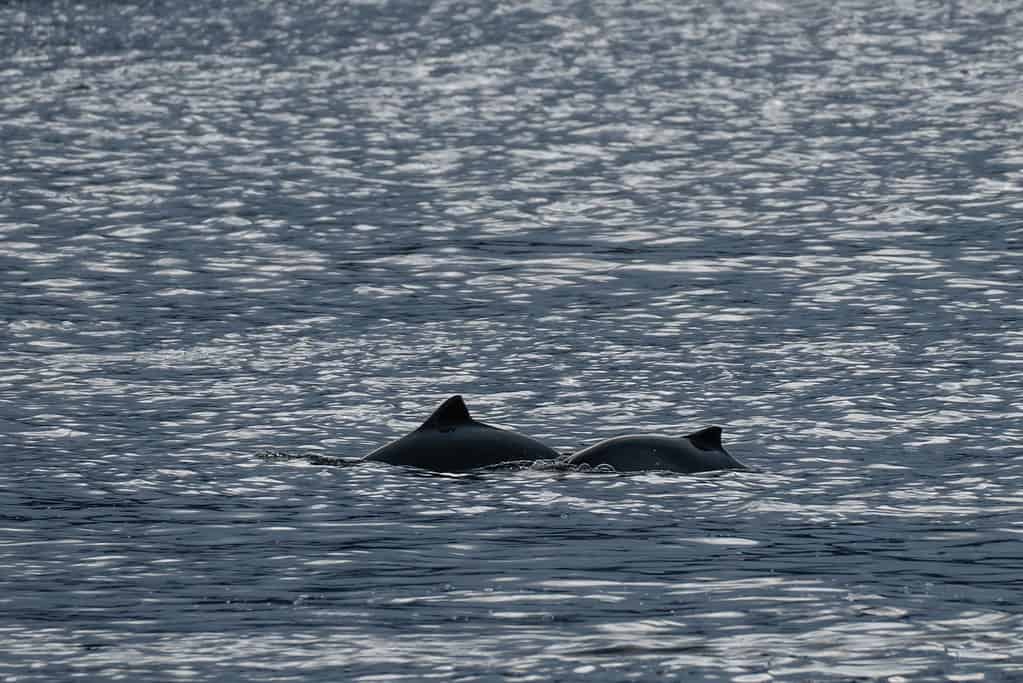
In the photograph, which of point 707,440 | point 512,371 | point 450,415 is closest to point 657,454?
point 707,440

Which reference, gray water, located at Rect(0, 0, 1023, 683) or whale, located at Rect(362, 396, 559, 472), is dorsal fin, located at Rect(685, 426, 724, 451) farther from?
whale, located at Rect(362, 396, 559, 472)

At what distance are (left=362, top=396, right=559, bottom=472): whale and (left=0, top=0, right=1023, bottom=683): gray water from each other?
398 millimetres

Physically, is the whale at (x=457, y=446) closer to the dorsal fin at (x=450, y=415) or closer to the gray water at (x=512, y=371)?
the dorsal fin at (x=450, y=415)

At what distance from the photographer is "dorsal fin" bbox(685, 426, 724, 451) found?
2348 cm

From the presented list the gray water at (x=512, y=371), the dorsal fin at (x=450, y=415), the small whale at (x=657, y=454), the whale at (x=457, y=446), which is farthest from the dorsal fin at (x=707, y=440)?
the dorsal fin at (x=450, y=415)

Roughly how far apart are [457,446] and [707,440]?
2702 millimetres

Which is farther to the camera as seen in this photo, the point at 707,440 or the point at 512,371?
the point at 512,371

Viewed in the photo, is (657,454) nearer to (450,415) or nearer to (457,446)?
(457,446)

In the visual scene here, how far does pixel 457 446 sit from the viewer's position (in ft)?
77.4

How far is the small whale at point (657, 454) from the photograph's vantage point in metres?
23.4

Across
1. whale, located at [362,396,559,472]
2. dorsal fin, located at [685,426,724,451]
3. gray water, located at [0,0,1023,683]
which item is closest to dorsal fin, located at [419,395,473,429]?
whale, located at [362,396,559,472]

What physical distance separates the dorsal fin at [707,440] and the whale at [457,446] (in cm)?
153

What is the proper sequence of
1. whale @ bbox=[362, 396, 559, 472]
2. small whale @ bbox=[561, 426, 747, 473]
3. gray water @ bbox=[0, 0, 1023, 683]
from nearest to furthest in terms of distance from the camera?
gray water @ bbox=[0, 0, 1023, 683] < small whale @ bbox=[561, 426, 747, 473] < whale @ bbox=[362, 396, 559, 472]

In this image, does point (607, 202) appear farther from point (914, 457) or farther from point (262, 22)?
point (262, 22)
